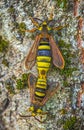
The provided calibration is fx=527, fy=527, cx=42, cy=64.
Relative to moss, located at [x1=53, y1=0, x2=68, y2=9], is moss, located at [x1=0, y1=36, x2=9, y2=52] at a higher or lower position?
lower

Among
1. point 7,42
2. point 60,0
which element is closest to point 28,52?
point 7,42

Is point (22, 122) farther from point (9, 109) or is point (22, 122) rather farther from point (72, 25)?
point (72, 25)

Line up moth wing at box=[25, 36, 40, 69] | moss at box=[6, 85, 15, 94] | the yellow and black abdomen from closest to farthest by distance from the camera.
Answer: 1. the yellow and black abdomen
2. moth wing at box=[25, 36, 40, 69]
3. moss at box=[6, 85, 15, 94]

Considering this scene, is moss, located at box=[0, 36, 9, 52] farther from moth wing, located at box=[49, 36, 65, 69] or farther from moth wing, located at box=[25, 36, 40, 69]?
moth wing, located at box=[49, 36, 65, 69]

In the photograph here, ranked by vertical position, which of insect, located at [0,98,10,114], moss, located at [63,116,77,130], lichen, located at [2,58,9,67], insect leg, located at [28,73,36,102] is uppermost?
lichen, located at [2,58,9,67]

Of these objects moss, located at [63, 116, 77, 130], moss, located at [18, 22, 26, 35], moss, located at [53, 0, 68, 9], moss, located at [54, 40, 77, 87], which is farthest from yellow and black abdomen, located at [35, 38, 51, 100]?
moss, located at [53, 0, 68, 9]

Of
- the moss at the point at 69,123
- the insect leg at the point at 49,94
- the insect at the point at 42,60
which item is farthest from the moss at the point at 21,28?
the moss at the point at 69,123

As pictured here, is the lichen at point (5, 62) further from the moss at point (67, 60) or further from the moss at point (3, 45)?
the moss at point (67, 60)

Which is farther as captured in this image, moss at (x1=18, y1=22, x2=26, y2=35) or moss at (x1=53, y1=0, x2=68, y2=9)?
moss at (x1=18, y1=22, x2=26, y2=35)
